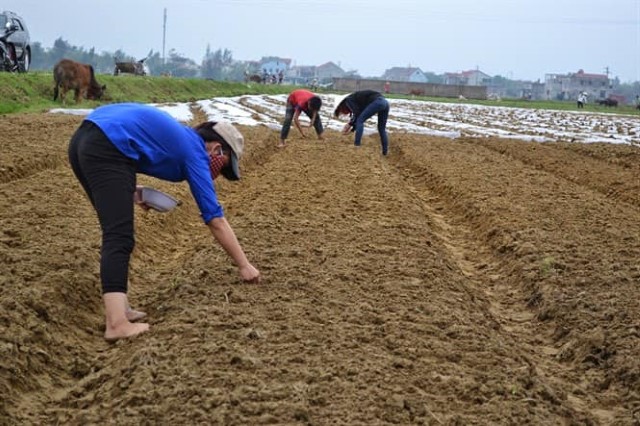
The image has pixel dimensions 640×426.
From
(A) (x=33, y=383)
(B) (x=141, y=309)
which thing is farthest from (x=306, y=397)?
(B) (x=141, y=309)

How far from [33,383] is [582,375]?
3149 millimetres

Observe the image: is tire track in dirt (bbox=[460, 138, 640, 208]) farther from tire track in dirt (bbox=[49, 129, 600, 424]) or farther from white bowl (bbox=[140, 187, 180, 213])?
white bowl (bbox=[140, 187, 180, 213])

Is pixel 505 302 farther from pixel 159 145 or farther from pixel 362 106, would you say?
pixel 362 106

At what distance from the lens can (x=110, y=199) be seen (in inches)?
169

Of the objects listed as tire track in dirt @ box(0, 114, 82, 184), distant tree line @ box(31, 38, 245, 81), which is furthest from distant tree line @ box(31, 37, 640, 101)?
tire track in dirt @ box(0, 114, 82, 184)

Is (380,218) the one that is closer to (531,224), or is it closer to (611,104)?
(531,224)

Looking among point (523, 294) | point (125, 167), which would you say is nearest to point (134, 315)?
point (125, 167)

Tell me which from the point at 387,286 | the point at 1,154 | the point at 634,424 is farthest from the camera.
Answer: the point at 1,154

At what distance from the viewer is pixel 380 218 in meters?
8.06

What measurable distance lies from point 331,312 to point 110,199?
1.52 meters

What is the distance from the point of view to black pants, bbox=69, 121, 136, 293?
4.26 meters

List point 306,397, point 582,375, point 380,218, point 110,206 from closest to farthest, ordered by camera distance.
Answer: point 306,397 < point 110,206 < point 582,375 < point 380,218

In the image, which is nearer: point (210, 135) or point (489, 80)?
point (210, 135)

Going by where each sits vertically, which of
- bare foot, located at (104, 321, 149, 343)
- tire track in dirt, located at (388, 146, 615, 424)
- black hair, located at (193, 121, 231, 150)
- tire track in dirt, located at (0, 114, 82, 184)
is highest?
black hair, located at (193, 121, 231, 150)
